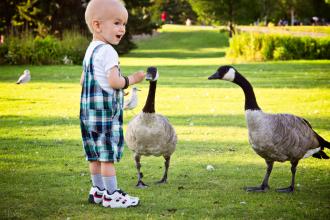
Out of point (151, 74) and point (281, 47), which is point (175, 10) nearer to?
point (281, 47)

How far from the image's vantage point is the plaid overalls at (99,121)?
616cm

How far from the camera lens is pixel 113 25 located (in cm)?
619

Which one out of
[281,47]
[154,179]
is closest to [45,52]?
[281,47]

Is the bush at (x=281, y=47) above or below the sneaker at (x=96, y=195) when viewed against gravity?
below

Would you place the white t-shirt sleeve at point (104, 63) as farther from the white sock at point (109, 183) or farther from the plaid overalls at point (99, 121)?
the white sock at point (109, 183)

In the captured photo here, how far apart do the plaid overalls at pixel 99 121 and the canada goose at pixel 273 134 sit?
1.44 meters

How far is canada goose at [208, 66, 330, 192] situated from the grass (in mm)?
479

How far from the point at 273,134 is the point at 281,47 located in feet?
86.7

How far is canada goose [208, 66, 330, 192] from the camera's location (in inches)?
275

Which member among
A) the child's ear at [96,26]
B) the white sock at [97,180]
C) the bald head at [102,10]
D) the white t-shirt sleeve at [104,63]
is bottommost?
the white sock at [97,180]

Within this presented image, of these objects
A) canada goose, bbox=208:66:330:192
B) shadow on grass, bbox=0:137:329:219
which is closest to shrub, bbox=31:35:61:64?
shadow on grass, bbox=0:137:329:219

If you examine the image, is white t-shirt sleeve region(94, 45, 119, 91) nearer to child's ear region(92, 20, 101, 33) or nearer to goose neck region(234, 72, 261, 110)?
child's ear region(92, 20, 101, 33)

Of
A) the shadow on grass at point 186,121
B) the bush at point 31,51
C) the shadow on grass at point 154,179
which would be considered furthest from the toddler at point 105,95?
the bush at point 31,51

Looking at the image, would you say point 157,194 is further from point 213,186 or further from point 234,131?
point 234,131
